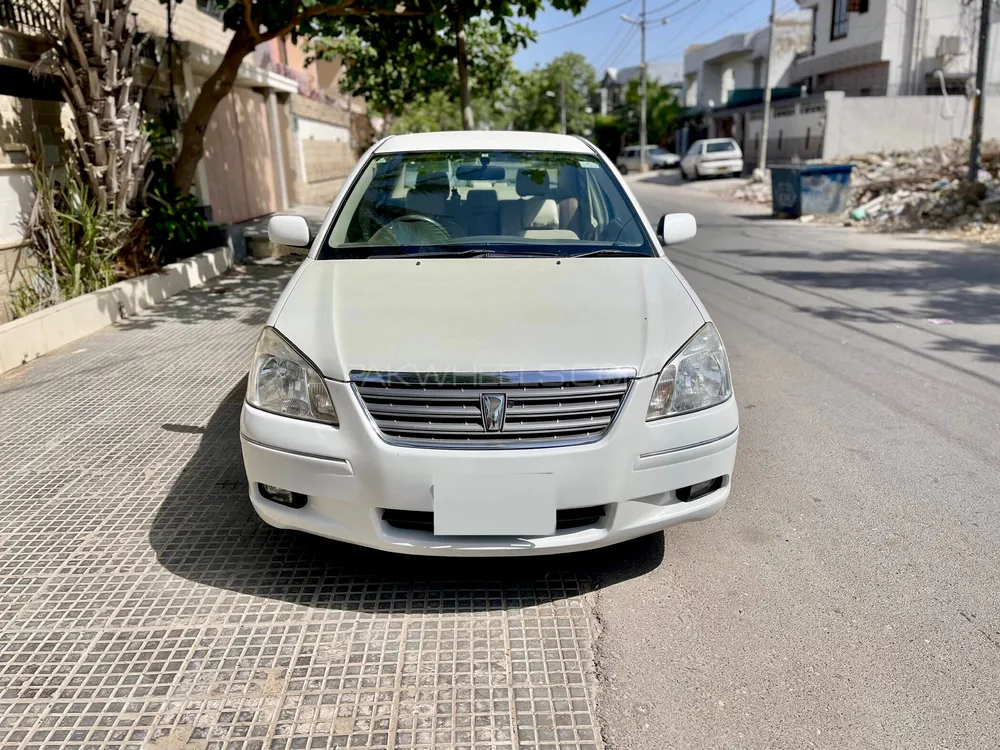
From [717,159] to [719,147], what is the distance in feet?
2.12

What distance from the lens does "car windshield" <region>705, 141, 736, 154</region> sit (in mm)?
31141

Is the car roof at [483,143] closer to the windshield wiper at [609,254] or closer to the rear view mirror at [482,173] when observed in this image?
the rear view mirror at [482,173]

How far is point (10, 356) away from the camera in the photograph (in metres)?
6.27

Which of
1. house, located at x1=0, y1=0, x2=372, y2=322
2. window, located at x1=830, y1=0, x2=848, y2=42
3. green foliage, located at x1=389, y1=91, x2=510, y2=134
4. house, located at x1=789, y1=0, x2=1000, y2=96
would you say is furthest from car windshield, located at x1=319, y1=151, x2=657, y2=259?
window, located at x1=830, y1=0, x2=848, y2=42

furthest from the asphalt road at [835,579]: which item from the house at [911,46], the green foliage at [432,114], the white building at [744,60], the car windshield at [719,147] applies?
the white building at [744,60]

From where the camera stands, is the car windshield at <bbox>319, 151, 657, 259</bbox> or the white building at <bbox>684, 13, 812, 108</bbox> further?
the white building at <bbox>684, 13, 812, 108</bbox>

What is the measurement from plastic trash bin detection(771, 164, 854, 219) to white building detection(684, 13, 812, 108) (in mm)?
25246

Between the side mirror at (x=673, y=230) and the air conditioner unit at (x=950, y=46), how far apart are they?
1152 inches

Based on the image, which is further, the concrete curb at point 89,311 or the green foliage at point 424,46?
the green foliage at point 424,46

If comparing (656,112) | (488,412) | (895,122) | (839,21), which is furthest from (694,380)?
(656,112)

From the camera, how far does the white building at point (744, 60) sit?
42000 mm

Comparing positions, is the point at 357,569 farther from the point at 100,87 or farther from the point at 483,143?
the point at 100,87

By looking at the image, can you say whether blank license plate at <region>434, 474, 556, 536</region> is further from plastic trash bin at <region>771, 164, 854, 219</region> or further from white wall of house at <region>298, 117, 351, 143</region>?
white wall of house at <region>298, 117, 351, 143</region>

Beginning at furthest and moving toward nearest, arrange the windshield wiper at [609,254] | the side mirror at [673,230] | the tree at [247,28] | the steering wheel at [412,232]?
the tree at [247,28] < the side mirror at [673,230] < the steering wheel at [412,232] < the windshield wiper at [609,254]
